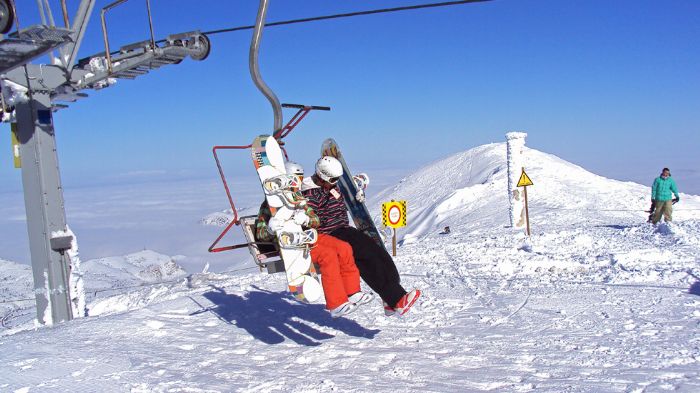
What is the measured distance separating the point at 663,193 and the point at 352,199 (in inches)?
435

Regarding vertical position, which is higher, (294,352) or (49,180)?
(49,180)

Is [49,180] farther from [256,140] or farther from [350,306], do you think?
[350,306]

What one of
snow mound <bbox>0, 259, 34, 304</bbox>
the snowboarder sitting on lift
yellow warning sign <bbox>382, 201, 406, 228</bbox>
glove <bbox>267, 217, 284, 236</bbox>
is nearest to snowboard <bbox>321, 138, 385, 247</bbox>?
the snowboarder sitting on lift

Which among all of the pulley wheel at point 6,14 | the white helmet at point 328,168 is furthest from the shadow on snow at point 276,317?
the pulley wheel at point 6,14

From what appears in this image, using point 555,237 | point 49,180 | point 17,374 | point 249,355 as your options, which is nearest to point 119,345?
point 17,374

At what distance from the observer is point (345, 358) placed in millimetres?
5598

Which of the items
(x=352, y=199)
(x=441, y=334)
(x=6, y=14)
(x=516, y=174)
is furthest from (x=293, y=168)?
(x=516, y=174)

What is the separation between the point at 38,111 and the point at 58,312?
10.00 feet

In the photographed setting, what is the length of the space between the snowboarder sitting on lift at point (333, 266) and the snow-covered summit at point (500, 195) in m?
11.3

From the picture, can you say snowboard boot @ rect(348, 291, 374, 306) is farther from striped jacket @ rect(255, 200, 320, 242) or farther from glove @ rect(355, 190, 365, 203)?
glove @ rect(355, 190, 365, 203)

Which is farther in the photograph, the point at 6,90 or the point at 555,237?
the point at 555,237

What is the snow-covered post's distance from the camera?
15984 millimetres

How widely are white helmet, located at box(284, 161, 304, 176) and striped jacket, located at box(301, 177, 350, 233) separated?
31cm

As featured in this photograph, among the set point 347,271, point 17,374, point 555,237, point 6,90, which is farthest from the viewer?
point 555,237
